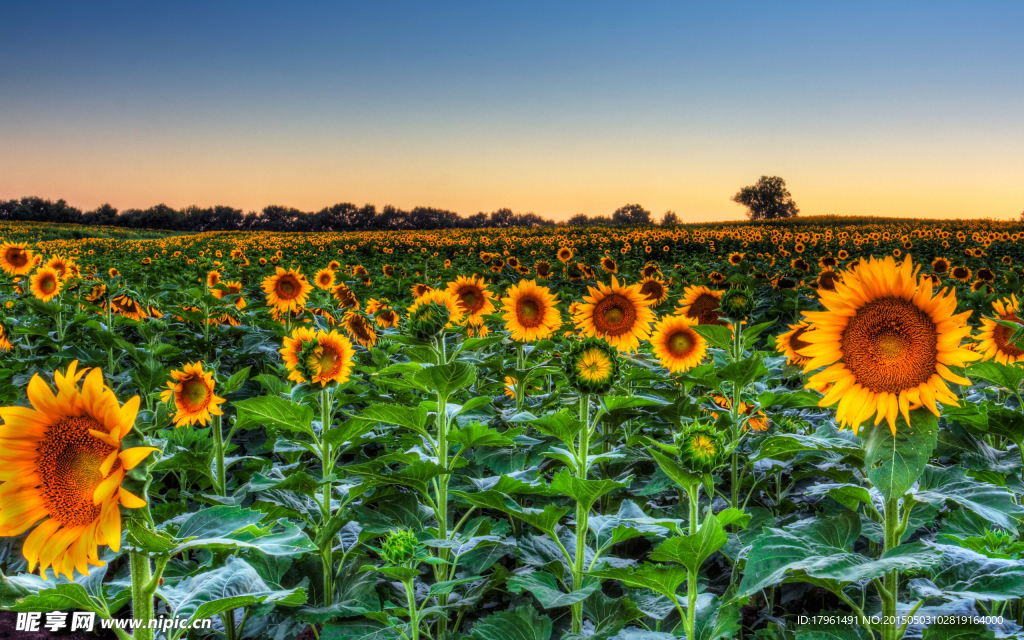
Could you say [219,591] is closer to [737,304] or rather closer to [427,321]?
[427,321]

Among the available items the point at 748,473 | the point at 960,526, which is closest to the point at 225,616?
the point at 748,473

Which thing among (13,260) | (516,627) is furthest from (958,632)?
(13,260)

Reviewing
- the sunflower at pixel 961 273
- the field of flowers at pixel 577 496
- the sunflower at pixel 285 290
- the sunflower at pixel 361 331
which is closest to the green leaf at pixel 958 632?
the field of flowers at pixel 577 496

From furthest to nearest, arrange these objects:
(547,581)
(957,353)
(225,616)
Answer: (225,616)
(547,581)
(957,353)

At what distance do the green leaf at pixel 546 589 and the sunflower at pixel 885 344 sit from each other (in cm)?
81

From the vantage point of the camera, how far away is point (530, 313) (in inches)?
157

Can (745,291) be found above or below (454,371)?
above

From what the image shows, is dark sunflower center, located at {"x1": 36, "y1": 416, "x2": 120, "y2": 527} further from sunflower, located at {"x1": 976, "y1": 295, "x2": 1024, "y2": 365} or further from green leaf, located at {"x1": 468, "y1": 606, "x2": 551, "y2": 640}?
sunflower, located at {"x1": 976, "y1": 295, "x2": 1024, "y2": 365}

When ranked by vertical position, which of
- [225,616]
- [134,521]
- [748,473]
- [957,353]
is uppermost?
[957,353]

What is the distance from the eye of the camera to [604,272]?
34.2 feet

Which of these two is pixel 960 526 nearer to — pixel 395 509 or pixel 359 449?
pixel 395 509

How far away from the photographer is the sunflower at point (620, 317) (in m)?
3.69

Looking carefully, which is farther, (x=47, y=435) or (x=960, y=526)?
(x=960, y=526)

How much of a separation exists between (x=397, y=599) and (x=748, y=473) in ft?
5.44
